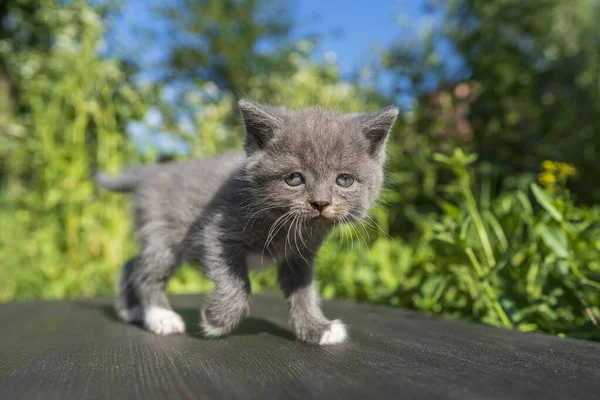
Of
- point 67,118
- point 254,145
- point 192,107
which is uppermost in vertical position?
point 192,107

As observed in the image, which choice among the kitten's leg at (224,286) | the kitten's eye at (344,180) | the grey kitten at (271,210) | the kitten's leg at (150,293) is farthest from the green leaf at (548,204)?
the kitten's leg at (150,293)

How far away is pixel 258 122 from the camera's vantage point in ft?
6.33

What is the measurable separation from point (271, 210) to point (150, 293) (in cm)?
90

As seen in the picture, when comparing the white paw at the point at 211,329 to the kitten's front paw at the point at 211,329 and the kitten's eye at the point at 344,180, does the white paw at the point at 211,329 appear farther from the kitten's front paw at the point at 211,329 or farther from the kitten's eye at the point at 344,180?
the kitten's eye at the point at 344,180

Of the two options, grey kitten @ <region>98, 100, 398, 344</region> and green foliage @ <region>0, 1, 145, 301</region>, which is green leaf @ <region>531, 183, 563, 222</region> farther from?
green foliage @ <region>0, 1, 145, 301</region>

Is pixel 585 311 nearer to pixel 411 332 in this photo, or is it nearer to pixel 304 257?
pixel 411 332

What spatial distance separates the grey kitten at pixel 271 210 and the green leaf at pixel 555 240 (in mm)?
1001

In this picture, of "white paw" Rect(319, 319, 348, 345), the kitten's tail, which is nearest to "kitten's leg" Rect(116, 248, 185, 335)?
the kitten's tail

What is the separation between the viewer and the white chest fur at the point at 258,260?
2.11 metres

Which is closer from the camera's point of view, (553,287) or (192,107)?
(553,287)

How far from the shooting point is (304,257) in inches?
84.4

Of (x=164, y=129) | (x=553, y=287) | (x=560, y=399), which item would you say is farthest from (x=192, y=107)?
(x=560, y=399)

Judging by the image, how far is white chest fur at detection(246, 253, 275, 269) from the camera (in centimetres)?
211

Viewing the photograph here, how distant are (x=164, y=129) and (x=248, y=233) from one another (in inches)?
142
